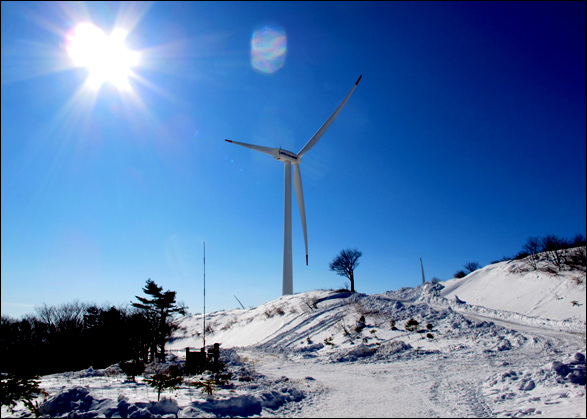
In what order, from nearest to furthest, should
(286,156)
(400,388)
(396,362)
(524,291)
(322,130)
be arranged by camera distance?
(400,388) → (396,362) → (524,291) → (322,130) → (286,156)

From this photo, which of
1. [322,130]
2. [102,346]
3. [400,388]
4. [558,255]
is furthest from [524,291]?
[102,346]

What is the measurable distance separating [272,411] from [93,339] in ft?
79.1

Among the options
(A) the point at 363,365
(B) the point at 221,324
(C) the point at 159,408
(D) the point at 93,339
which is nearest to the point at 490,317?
(A) the point at 363,365

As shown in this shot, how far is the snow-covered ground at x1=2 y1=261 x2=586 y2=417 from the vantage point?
900 centimetres

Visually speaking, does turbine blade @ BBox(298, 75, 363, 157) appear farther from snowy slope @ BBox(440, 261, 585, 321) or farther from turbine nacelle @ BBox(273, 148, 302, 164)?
snowy slope @ BBox(440, 261, 585, 321)

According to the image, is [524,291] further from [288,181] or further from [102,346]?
[102,346]

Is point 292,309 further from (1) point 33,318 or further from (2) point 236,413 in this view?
(1) point 33,318

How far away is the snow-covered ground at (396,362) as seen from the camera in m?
9.00

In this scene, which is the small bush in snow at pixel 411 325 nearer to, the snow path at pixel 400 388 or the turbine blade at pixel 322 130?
the snow path at pixel 400 388

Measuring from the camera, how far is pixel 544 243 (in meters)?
41.2

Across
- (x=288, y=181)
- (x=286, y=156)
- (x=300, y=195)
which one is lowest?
(x=300, y=195)

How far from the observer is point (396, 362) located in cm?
1928

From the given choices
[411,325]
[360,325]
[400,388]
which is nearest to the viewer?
[400,388]

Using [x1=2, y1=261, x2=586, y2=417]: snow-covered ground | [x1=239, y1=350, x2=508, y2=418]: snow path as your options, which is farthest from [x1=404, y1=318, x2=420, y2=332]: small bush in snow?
[x1=239, y1=350, x2=508, y2=418]: snow path
